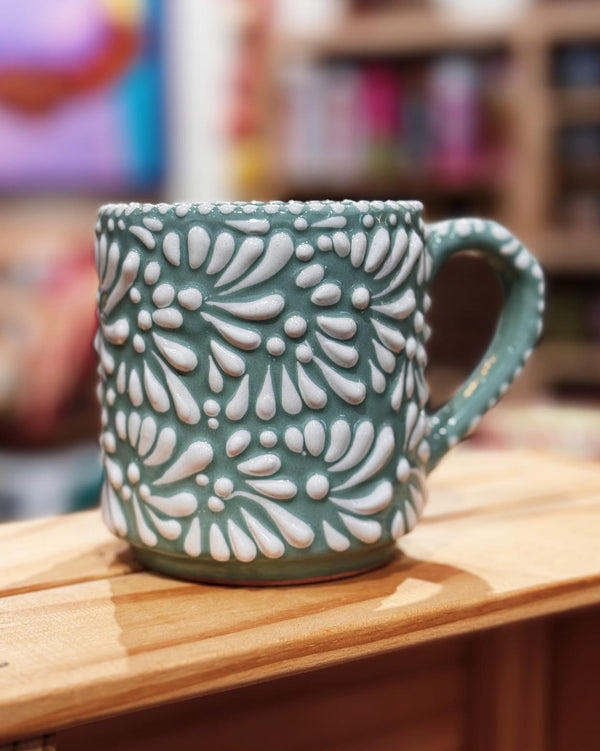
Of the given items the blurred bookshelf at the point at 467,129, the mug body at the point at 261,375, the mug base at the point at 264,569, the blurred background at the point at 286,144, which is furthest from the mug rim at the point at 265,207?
the blurred bookshelf at the point at 467,129

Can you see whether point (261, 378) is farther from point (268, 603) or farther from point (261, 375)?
point (268, 603)

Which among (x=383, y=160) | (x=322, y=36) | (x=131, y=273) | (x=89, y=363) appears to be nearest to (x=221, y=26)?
(x=322, y=36)

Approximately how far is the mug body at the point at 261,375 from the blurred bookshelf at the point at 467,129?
2225 mm

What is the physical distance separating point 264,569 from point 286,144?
2.68 metres

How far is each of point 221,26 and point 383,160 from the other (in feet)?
2.70

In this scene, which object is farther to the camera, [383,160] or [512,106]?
[383,160]

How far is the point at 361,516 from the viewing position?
51cm

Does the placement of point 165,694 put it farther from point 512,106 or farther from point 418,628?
point 512,106

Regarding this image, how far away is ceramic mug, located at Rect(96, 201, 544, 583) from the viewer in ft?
1.58

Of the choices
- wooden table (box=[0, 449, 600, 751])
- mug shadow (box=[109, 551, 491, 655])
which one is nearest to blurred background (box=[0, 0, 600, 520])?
wooden table (box=[0, 449, 600, 751])

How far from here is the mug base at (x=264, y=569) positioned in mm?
509

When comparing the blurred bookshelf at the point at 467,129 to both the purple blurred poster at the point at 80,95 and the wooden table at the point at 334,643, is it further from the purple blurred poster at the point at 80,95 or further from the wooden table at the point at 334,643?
the wooden table at the point at 334,643

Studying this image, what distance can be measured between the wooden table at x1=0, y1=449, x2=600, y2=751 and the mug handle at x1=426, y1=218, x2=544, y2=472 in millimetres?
A: 73

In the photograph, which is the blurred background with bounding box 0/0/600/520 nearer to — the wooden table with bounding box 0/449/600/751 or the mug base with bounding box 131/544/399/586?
the wooden table with bounding box 0/449/600/751
